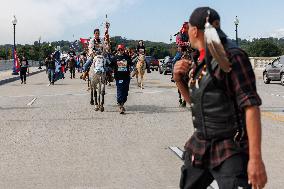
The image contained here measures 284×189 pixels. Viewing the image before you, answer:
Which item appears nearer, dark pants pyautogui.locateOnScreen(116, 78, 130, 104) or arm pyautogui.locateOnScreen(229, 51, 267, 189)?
arm pyautogui.locateOnScreen(229, 51, 267, 189)

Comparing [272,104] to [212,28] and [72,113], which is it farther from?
[212,28]

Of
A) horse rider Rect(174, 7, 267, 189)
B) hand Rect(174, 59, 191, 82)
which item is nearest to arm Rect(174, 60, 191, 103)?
hand Rect(174, 59, 191, 82)

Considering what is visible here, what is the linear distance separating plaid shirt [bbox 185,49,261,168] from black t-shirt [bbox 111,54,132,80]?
12.0m

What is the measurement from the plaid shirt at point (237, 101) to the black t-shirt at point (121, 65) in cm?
1197

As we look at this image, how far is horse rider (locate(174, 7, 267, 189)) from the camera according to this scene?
127 inches

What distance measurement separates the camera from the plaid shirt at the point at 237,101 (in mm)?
3256

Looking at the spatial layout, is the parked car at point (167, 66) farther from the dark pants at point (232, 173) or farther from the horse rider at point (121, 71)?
the dark pants at point (232, 173)

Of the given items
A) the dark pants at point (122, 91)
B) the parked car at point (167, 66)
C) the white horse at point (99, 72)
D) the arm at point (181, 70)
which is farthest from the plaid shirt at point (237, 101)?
the parked car at point (167, 66)

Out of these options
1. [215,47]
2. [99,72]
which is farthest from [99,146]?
[215,47]

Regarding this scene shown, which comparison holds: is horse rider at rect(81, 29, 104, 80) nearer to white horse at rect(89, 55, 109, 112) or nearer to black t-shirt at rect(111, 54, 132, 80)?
white horse at rect(89, 55, 109, 112)

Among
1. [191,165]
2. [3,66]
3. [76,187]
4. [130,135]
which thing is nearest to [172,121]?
[130,135]

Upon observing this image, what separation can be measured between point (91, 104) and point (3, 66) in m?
49.7

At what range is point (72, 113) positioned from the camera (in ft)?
51.0

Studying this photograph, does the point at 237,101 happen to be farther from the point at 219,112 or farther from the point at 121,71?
the point at 121,71
